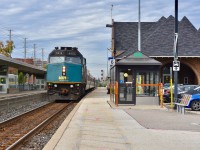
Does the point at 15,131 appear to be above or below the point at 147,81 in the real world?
below

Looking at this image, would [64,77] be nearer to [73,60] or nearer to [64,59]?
[64,59]

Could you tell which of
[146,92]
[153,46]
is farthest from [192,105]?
[153,46]

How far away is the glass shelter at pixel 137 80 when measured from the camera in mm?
23156

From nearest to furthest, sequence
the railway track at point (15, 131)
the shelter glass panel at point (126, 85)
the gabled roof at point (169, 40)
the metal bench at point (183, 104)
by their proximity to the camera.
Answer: the railway track at point (15, 131), the metal bench at point (183, 104), the shelter glass panel at point (126, 85), the gabled roof at point (169, 40)

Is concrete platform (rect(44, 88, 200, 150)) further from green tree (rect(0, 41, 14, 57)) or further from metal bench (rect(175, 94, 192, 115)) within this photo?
green tree (rect(0, 41, 14, 57))

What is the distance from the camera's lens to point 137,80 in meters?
23.5

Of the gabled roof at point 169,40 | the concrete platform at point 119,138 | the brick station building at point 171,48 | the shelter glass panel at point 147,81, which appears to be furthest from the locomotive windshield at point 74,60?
the concrete platform at point 119,138

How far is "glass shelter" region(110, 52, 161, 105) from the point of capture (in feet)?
76.0

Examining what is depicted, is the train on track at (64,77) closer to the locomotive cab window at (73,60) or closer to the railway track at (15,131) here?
the locomotive cab window at (73,60)

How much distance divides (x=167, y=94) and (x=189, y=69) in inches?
731

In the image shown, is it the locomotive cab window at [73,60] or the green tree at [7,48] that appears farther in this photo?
the green tree at [7,48]

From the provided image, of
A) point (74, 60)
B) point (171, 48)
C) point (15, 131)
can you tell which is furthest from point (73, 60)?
point (15, 131)

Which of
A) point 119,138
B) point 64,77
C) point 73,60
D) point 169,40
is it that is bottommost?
point 119,138

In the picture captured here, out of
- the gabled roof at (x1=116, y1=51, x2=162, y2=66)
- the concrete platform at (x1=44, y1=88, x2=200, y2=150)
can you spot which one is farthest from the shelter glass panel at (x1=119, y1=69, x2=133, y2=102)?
the concrete platform at (x1=44, y1=88, x2=200, y2=150)
